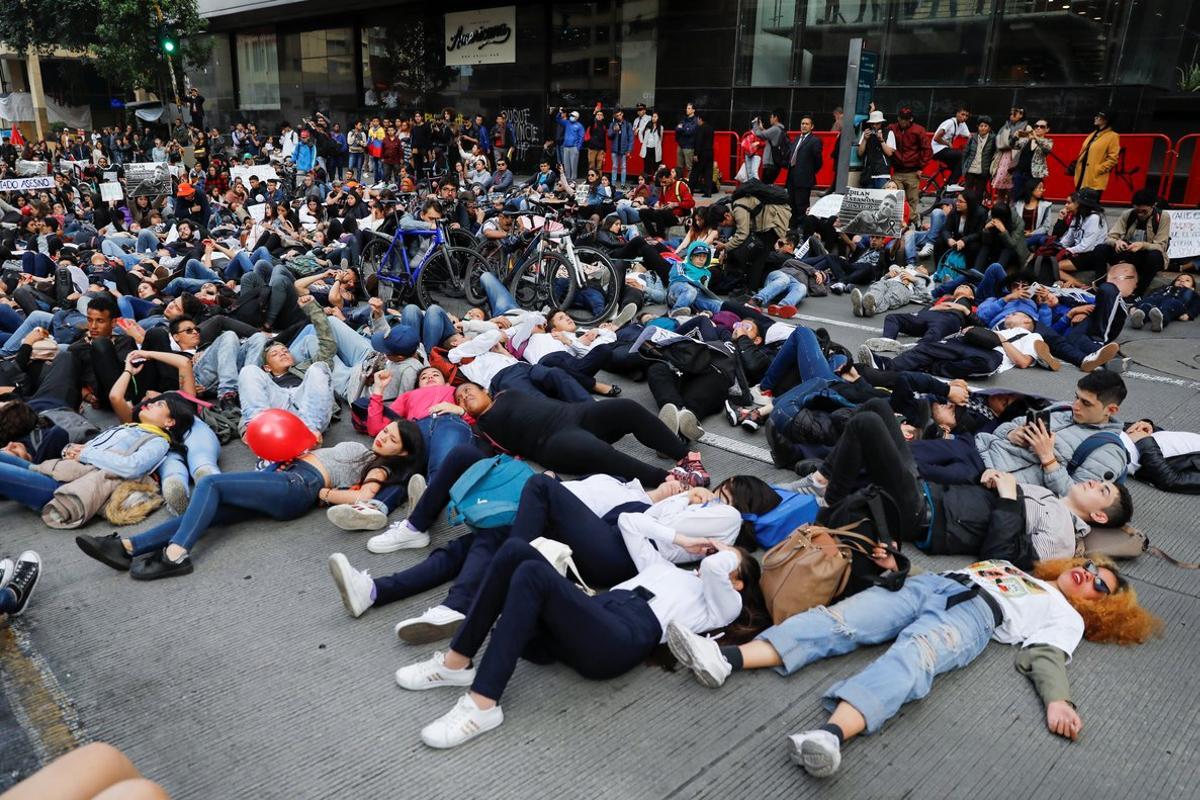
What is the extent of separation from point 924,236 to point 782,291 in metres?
2.95

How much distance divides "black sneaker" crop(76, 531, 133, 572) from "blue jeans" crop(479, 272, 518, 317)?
5.47 m

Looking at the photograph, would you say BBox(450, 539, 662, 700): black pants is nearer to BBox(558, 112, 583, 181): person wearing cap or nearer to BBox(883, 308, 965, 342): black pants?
BBox(883, 308, 965, 342): black pants

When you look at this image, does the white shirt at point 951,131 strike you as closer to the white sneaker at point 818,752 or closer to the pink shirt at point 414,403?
the pink shirt at point 414,403

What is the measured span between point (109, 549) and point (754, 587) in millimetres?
3544

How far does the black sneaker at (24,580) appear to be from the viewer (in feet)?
13.5

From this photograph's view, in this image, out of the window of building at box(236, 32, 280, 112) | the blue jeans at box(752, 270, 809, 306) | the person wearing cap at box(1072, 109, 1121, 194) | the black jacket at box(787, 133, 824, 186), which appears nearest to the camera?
the blue jeans at box(752, 270, 809, 306)

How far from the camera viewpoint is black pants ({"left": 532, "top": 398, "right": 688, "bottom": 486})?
16.8 feet

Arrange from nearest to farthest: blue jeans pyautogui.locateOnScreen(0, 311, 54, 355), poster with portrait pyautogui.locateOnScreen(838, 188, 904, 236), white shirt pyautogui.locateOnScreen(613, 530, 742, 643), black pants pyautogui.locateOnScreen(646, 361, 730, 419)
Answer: white shirt pyautogui.locateOnScreen(613, 530, 742, 643), black pants pyautogui.locateOnScreen(646, 361, 730, 419), blue jeans pyautogui.locateOnScreen(0, 311, 54, 355), poster with portrait pyautogui.locateOnScreen(838, 188, 904, 236)

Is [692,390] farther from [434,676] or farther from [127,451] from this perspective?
[127,451]

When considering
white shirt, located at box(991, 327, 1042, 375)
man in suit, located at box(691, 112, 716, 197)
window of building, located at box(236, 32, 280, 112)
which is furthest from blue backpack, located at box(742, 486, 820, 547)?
window of building, located at box(236, 32, 280, 112)

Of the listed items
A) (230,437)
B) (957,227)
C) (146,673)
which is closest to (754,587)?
(146,673)

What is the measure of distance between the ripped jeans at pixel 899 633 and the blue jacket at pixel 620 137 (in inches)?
698

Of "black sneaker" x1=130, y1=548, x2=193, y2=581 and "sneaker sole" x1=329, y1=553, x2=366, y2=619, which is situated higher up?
"sneaker sole" x1=329, y1=553, x2=366, y2=619

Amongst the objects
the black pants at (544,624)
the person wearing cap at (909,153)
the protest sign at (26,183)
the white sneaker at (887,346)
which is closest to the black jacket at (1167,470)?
the white sneaker at (887,346)
